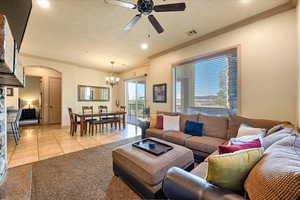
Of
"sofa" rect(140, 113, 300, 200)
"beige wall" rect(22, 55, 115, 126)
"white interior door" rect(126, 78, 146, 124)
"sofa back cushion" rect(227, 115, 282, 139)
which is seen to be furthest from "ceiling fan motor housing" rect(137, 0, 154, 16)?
"beige wall" rect(22, 55, 115, 126)

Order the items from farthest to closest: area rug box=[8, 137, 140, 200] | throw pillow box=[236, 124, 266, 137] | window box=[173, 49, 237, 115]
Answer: window box=[173, 49, 237, 115]
throw pillow box=[236, 124, 266, 137]
area rug box=[8, 137, 140, 200]

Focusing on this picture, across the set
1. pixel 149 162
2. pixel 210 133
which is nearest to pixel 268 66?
pixel 210 133

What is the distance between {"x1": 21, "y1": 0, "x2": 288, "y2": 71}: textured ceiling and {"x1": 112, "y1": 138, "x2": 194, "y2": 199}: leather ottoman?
2.55 meters

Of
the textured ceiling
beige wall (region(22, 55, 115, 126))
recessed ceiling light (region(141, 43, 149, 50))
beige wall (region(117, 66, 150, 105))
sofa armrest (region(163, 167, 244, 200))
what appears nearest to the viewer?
sofa armrest (region(163, 167, 244, 200))

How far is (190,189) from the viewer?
3.27ft

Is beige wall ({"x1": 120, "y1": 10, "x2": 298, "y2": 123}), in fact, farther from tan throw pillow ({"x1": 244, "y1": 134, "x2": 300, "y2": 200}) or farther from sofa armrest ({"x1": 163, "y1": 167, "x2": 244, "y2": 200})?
sofa armrest ({"x1": 163, "y1": 167, "x2": 244, "y2": 200})

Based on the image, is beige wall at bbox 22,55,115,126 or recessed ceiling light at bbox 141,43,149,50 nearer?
recessed ceiling light at bbox 141,43,149,50

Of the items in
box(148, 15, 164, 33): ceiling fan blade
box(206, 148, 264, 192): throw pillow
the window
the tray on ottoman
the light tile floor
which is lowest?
the light tile floor

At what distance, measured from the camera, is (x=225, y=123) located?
285cm

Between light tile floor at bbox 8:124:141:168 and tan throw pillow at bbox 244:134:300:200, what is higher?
tan throw pillow at bbox 244:134:300:200

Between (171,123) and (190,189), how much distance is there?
251 centimetres

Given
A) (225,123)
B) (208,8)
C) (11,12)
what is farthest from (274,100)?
(11,12)

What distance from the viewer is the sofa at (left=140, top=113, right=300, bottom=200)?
37.7 inches

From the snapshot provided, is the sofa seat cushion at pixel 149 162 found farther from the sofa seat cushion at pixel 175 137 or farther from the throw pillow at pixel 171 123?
the throw pillow at pixel 171 123
